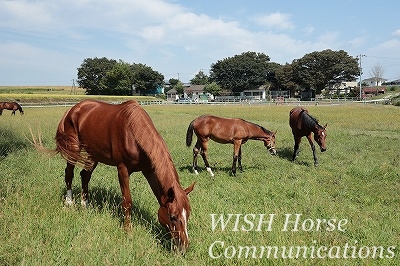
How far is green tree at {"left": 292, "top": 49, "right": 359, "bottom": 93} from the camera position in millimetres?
77688

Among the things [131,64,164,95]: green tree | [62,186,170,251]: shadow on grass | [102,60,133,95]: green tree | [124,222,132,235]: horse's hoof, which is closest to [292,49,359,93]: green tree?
[131,64,164,95]: green tree

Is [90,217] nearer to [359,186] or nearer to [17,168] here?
[17,168]

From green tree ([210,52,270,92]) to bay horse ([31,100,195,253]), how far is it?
9190 cm

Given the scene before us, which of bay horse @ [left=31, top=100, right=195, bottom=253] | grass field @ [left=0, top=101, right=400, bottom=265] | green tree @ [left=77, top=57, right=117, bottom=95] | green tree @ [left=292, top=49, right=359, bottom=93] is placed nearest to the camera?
grass field @ [left=0, top=101, right=400, bottom=265]

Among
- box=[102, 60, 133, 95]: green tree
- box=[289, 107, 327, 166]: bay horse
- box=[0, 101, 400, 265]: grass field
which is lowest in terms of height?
box=[0, 101, 400, 265]: grass field

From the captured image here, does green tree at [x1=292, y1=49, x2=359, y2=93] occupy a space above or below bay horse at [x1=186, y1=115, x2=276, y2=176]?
above

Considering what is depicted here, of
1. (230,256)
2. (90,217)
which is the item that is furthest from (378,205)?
(90,217)

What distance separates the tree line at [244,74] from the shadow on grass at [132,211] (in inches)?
3072

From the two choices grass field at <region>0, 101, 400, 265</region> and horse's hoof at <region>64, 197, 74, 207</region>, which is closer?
grass field at <region>0, 101, 400, 265</region>

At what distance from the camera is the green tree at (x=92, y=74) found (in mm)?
90650

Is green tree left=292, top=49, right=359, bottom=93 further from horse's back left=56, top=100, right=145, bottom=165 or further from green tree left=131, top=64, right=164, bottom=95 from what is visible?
horse's back left=56, top=100, right=145, bottom=165

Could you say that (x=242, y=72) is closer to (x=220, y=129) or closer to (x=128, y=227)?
(x=220, y=129)

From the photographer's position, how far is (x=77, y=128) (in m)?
5.56

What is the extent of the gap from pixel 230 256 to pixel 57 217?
2.53 meters
